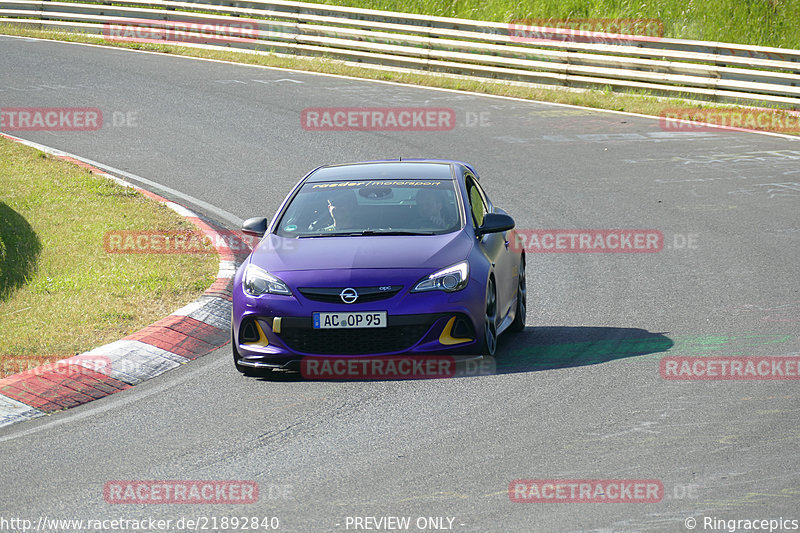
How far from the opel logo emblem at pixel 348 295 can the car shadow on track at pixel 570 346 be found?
1226mm

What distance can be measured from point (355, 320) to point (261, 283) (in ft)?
2.74

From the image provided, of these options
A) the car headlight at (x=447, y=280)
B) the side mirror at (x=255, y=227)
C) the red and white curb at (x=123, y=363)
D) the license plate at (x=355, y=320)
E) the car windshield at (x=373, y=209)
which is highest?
the car windshield at (x=373, y=209)

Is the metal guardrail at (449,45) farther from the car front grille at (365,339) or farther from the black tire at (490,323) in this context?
the car front grille at (365,339)

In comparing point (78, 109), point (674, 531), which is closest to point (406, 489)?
point (674, 531)

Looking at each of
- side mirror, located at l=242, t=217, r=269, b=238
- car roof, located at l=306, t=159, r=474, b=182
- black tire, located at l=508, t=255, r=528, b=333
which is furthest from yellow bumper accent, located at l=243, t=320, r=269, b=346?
black tire, located at l=508, t=255, r=528, b=333

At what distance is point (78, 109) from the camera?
20.7 meters

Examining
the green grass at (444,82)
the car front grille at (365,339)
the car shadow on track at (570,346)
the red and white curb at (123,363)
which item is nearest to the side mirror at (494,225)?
the car shadow on track at (570,346)

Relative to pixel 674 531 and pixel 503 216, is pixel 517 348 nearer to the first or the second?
pixel 503 216

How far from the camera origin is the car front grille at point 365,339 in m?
8.06

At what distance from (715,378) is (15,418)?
4.81 m

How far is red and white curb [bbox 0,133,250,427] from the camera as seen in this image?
780 centimetres

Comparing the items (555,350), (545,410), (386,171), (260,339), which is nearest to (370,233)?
(386,171)

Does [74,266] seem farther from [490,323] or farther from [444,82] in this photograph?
[444,82]

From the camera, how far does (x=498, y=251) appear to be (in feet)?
30.5
